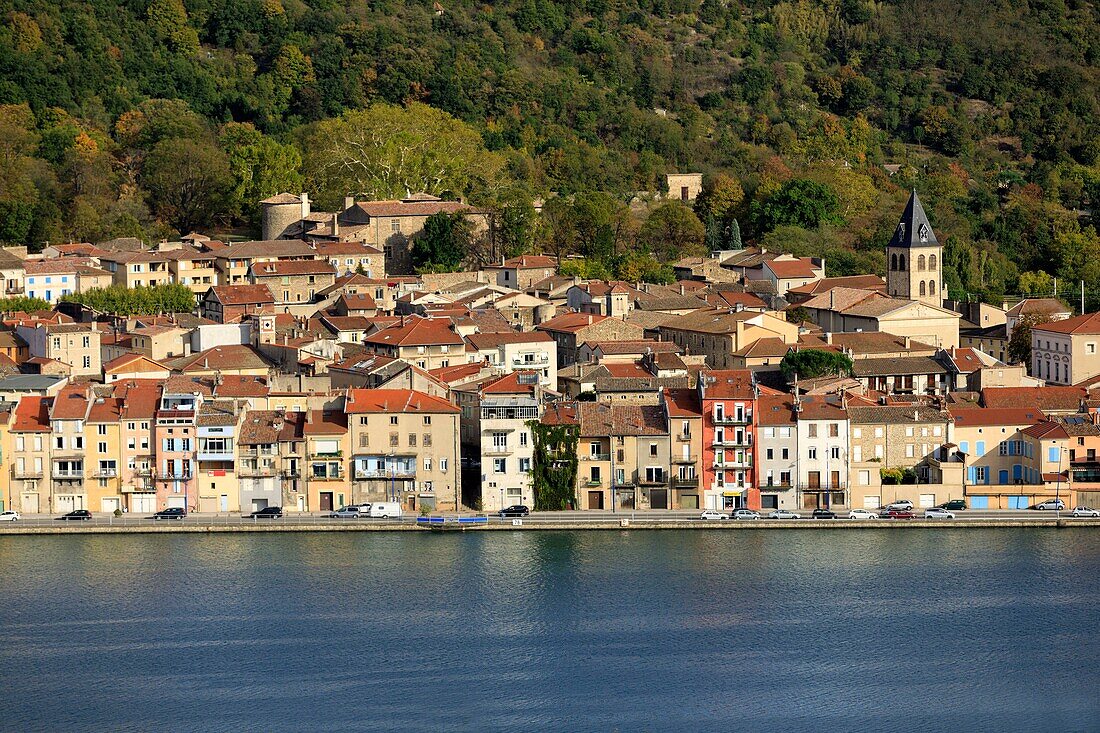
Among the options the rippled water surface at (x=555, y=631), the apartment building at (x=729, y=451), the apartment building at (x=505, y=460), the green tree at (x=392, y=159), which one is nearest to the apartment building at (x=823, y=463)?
the apartment building at (x=729, y=451)

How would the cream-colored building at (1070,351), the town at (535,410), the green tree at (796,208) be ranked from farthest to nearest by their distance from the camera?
the green tree at (796,208) → the cream-colored building at (1070,351) → the town at (535,410)

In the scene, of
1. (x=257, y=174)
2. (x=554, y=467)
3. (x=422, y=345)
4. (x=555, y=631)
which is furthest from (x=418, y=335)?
(x=257, y=174)

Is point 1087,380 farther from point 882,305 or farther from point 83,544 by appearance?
point 83,544

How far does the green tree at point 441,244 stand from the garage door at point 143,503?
55.0 ft

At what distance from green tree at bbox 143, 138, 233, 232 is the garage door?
67.9 feet

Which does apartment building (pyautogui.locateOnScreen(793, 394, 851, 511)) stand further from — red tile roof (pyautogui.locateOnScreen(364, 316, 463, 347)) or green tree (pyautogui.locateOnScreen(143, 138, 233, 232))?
green tree (pyautogui.locateOnScreen(143, 138, 233, 232))

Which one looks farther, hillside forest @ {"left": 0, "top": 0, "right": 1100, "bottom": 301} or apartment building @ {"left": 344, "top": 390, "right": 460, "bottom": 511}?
hillside forest @ {"left": 0, "top": 0, "right": 1100, "bottom": 301}

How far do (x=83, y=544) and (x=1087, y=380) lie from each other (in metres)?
16.6

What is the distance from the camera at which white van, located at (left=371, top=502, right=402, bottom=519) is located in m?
30.3

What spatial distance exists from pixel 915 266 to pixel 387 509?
17.5 meters

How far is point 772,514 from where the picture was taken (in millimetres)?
30422

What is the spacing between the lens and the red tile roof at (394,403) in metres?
30.7

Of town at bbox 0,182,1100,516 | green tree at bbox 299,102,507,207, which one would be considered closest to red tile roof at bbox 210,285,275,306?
town at bbox 0,182,1100,516

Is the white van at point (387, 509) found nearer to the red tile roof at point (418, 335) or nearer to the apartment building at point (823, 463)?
the apartment building at point (823, 463)
